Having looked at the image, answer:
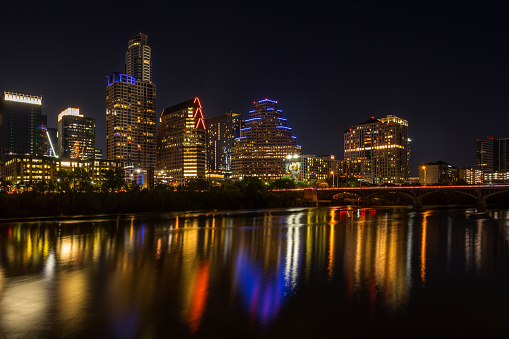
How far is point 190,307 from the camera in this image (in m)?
Result: 18.2

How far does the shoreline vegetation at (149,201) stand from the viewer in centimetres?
7088

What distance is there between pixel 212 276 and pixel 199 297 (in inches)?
179

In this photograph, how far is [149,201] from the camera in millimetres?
83062

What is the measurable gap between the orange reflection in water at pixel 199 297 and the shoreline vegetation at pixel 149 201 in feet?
176

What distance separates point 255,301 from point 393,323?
6662 millimetres

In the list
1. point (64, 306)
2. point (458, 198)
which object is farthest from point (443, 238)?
point (458, 198)

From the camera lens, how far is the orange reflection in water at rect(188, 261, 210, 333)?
16.4 m

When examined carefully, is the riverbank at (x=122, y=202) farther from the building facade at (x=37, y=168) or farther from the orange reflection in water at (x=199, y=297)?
the building facade at (x=37, y=168)

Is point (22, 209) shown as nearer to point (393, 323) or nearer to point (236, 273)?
point (236, 273)

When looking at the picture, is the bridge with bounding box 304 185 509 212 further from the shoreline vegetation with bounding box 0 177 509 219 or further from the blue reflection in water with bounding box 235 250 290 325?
the blue reflection in water with bounding box 235 250 290 325

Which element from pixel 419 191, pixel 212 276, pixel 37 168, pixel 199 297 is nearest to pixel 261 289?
pixel 199 297

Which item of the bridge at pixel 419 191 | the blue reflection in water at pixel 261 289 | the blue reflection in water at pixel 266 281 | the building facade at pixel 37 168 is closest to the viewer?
the blue reflection in water at pixel 261 289

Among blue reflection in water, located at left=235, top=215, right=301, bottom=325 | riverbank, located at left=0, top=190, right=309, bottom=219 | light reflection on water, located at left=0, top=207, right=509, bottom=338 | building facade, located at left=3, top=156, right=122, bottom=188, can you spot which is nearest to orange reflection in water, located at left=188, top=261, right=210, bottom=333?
light reflection on water, located at left=0, top=207, right=509, bottom=338

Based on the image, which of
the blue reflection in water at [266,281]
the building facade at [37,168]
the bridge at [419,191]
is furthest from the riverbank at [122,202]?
the building facade at [37,168]
